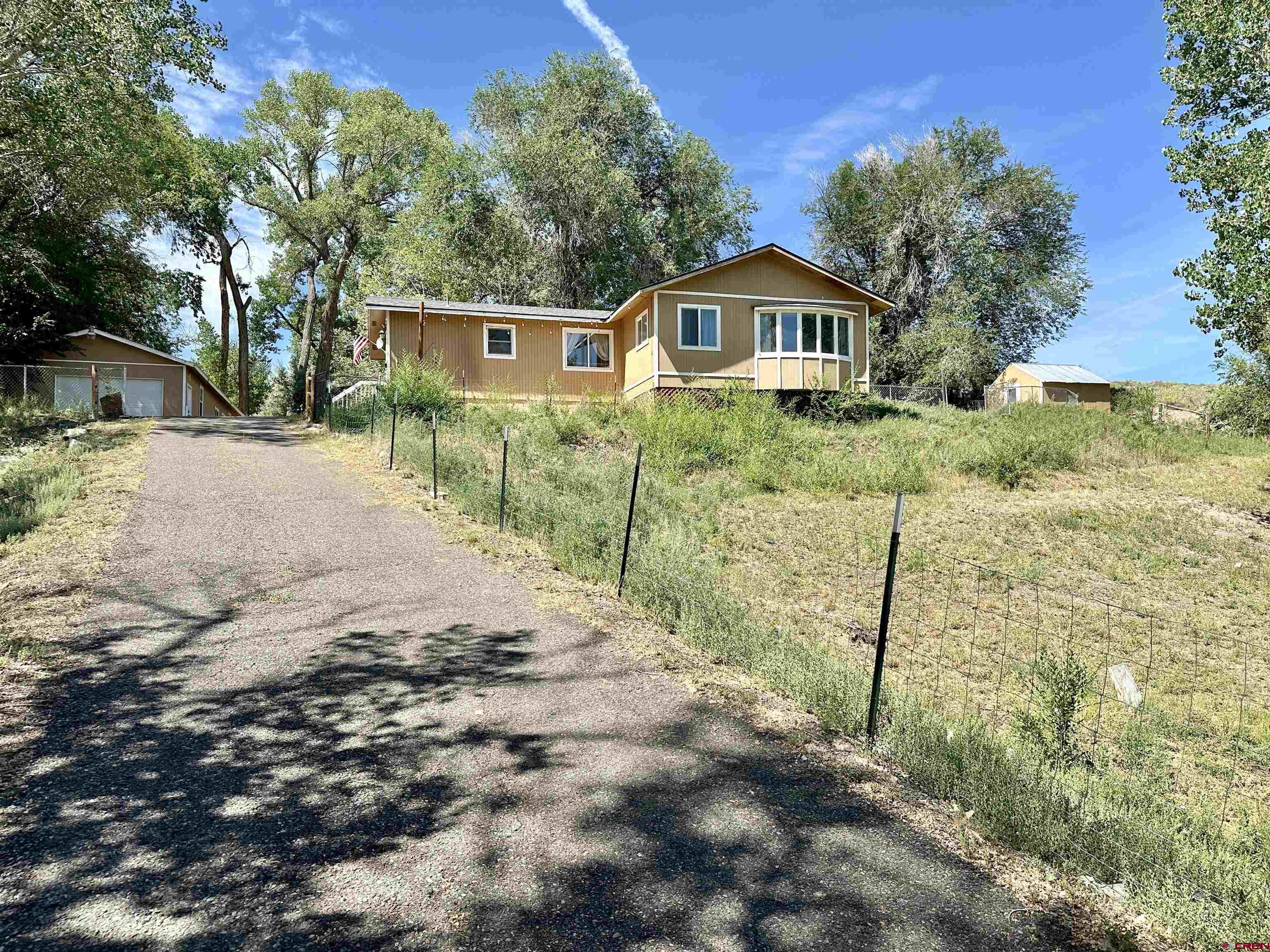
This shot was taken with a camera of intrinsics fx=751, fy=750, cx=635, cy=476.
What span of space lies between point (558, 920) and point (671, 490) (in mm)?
10697

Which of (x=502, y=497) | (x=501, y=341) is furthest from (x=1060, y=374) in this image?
(x=502, y=497)

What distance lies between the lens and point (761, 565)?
399 inches

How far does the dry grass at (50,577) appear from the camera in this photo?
5.27 metres

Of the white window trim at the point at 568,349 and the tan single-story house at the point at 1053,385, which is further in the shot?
the tan single-story house at the point at 1053,385

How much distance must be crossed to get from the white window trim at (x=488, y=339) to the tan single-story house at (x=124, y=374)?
13743 mm

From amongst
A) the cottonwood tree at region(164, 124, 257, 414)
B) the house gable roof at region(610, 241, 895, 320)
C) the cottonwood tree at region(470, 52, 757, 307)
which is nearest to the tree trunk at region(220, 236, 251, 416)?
the cottonwood tree at region(164, 124, 257, 414)

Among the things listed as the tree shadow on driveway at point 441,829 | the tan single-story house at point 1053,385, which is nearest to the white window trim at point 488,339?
the tree shadow on driveway at point 441,829

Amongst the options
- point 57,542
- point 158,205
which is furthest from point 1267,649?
point 158,205

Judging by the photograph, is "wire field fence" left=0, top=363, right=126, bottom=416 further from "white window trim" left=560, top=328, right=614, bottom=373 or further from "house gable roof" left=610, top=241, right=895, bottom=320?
"house gable roof" left=610, top=241, right=895, bottom=320

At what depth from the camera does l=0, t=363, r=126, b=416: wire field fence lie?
22.5 metres

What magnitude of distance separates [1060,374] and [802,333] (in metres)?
20.4

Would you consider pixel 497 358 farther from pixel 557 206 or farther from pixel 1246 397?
pixel 1246 397

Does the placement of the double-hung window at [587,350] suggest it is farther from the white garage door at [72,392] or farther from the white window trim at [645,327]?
the white garage door at [72,392]

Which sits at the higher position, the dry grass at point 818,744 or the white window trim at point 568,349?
the white window trim at point 568,349
